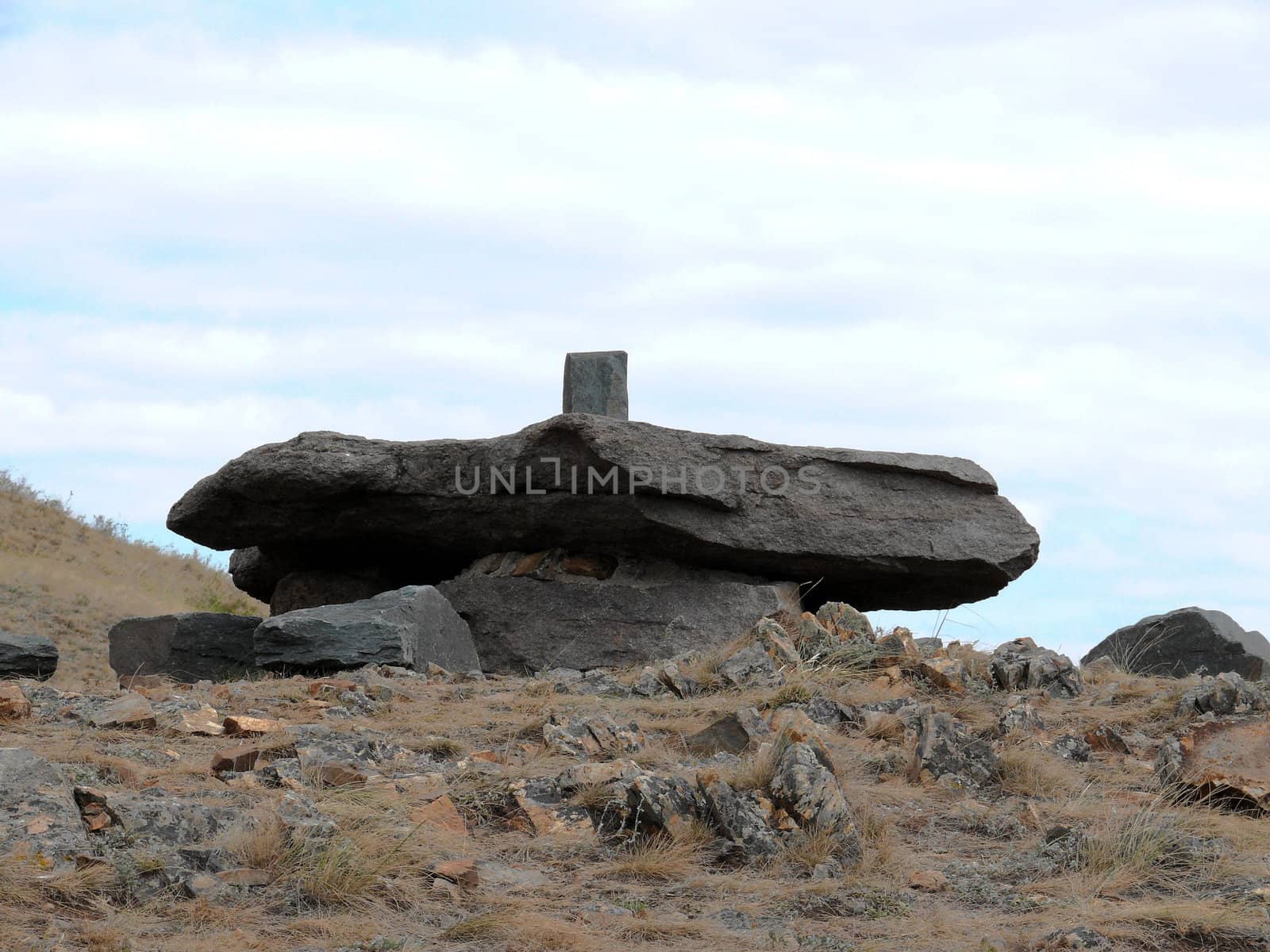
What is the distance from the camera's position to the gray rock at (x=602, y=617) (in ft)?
29.4

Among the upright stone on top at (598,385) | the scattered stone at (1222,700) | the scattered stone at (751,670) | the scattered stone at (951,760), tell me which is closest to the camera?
the scattered stone at (951,760)

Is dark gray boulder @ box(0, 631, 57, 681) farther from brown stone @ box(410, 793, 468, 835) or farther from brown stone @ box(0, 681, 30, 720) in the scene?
brown stone @ box(410, 793, 468, 835)

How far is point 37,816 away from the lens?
3.89 metres

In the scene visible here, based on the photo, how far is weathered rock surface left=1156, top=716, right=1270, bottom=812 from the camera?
4816 millimetres

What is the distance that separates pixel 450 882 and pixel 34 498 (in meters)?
21.3

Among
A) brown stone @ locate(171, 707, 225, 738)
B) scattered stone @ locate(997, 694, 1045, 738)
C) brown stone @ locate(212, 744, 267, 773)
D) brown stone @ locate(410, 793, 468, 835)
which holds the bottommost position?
brown stone @ locate(410, 793, 468, 835)

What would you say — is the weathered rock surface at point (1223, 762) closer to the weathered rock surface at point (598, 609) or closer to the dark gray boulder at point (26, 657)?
the weathered rock surface at point (598, 609)

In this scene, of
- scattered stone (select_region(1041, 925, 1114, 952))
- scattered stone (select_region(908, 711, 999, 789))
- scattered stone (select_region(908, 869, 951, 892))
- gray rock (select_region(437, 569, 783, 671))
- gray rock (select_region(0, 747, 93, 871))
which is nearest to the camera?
scattered stone (select_region(1041, 925, 1114, 952))

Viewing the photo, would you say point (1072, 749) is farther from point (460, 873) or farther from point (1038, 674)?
point (460, 873)

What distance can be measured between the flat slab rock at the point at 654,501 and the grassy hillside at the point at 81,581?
21.2 ft

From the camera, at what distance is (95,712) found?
562 centimetres

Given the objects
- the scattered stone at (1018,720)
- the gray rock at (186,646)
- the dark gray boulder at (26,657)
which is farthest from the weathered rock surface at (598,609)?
the scattered stone at (1018,720)

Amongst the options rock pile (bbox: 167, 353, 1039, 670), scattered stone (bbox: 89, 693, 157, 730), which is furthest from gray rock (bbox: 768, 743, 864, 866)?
rock pile (bbox: 167, 353, 1039, 670)

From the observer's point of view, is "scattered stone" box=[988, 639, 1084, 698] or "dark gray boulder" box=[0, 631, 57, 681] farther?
"dark gray boulder" box=[0, 631, 57, 681]
